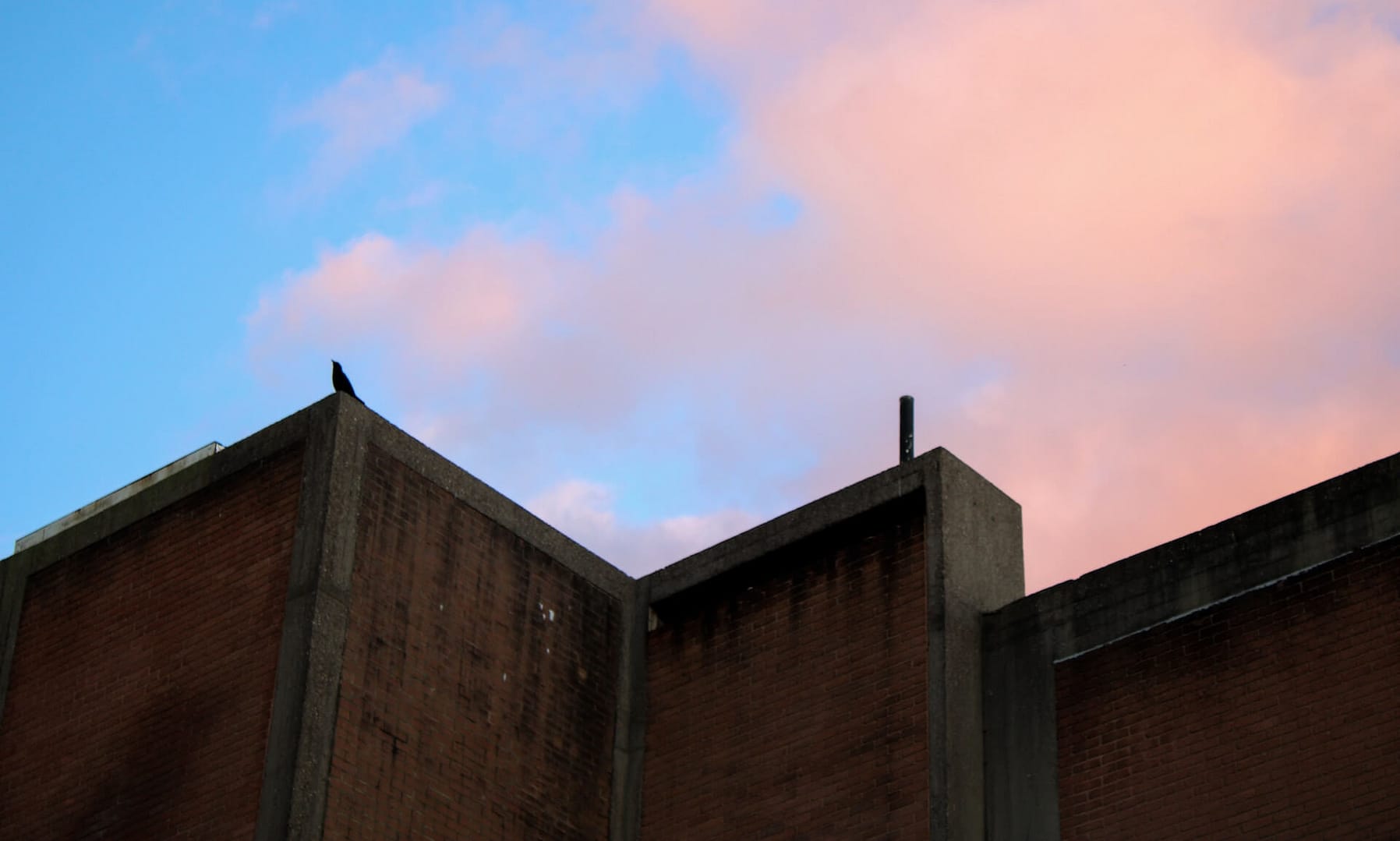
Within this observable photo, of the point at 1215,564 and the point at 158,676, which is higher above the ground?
the point at 1215,564

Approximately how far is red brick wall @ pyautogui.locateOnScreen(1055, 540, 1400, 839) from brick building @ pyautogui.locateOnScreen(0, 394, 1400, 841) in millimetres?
24

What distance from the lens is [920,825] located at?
16516mm

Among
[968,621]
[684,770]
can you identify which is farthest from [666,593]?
[968,621]

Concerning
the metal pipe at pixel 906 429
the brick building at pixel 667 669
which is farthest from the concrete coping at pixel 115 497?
the metal pipe at pixel 906 429

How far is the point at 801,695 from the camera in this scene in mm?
18078

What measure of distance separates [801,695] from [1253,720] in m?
4.31

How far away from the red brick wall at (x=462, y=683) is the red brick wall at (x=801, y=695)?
750 mm

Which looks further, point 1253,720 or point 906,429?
point 906,429

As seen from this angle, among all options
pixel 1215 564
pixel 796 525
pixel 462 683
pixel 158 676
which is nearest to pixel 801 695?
pixel 796 525

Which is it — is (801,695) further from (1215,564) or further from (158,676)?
(158,676)

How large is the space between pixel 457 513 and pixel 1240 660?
281 inches

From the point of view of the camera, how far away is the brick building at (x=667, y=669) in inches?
608

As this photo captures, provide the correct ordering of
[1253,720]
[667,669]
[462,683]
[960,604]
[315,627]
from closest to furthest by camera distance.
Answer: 1. [1253,720]
2. [315,627]
3. [960,604]
4. [462,683]
5. [667,669]

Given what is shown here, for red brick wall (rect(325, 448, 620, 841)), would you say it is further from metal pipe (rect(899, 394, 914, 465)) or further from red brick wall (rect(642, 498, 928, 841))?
metal pipe (rect(899, 394, 914, 465))
